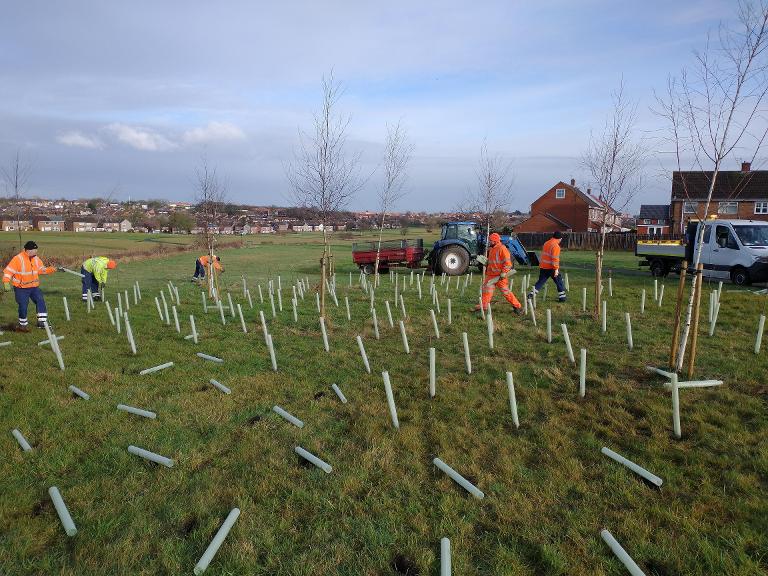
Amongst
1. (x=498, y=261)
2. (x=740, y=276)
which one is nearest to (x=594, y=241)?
(x=740, y=276)

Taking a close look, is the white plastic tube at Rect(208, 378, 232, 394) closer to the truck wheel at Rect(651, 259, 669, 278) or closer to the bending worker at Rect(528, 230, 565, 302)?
the bending worker at Rect(528, 230, 565, 302)

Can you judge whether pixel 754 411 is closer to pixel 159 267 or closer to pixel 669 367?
pixel 669 367

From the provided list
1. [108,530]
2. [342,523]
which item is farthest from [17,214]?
[342,523]

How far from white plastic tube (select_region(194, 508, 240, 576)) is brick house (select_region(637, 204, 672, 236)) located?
4780 cm

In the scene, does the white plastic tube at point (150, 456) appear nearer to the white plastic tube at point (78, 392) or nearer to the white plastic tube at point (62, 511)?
the white plastic tube at point (62, 511)

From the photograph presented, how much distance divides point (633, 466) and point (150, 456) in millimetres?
3846

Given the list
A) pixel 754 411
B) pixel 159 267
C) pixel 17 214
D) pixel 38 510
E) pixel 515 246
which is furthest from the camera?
pixel 159 267

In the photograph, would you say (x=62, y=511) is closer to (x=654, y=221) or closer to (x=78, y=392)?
(x=78, y=392)

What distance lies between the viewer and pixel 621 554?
8.93ft

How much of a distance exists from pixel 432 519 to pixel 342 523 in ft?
1.97

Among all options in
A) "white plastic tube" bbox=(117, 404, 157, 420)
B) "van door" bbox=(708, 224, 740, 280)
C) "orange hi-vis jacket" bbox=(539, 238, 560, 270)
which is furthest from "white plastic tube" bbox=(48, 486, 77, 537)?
"van door" bbox=(708, 224, 740, 280)

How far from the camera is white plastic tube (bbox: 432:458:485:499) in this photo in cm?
348

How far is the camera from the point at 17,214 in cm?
1345

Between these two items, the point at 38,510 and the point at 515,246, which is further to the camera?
the point at 515,246
